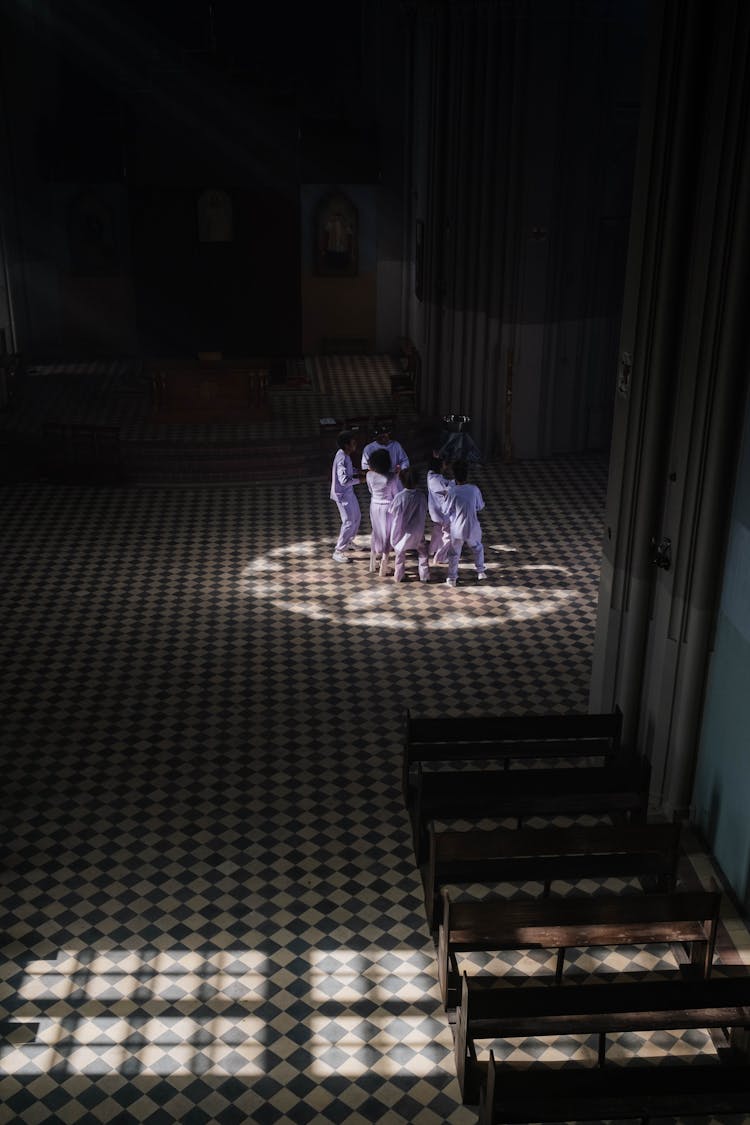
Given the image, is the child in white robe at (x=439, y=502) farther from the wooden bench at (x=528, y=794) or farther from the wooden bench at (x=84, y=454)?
the wooden bench at (x=84, y=454)

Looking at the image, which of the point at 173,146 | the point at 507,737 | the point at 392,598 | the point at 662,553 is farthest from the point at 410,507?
the point at 173,146

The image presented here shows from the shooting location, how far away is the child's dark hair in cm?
1521

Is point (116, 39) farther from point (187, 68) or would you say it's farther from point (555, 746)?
point (555, 746)

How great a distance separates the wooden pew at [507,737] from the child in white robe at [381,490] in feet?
17.1

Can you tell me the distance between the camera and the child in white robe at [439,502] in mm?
15273

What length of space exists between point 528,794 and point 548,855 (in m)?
0.88

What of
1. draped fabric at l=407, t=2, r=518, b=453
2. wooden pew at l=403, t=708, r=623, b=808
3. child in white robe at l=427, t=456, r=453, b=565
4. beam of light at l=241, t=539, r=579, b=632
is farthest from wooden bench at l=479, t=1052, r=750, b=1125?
draped fabric at l=407, t=2, r=518, b=453

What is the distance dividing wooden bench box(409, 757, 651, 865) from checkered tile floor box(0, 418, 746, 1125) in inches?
27.5

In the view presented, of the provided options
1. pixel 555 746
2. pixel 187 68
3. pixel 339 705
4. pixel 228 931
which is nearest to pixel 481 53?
pixel 187 68

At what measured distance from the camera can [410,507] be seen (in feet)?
49.4

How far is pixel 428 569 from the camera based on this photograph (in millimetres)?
15914

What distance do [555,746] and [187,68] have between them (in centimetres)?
1770

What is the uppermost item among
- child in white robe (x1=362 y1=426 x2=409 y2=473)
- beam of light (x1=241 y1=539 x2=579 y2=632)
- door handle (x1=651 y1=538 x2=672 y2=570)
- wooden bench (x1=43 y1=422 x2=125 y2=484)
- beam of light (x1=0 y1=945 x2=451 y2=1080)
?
door handle (x1=651 y1=538 x2=672 y2=570)

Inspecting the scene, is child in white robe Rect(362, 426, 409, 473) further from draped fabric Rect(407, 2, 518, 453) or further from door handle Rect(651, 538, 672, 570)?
door handle Rect(651, 538, 672, 570)
